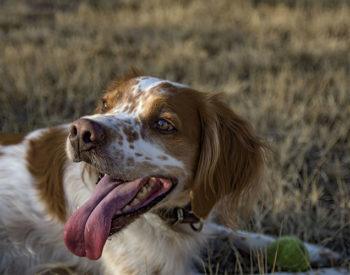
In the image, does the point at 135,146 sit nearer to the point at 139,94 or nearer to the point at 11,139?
the point at 139,94

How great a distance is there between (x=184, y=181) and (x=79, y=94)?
9.96 ft

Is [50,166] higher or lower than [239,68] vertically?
higher

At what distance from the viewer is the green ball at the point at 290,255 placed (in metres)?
3.28

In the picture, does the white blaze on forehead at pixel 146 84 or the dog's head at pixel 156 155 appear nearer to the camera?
the dog's head at pixel 156 155

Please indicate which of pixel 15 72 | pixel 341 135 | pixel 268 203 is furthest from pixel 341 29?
pixel 268 203

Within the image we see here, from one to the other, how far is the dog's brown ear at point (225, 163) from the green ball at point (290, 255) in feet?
1.54

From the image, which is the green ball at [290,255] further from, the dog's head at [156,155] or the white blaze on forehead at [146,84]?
the white blaze on forehead at [146,84]

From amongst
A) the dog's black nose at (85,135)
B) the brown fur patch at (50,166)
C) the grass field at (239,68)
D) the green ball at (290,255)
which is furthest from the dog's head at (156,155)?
the grass field at (239,68)

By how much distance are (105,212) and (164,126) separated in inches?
18.8

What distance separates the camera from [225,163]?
117 inches

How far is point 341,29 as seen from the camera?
863 centimetres

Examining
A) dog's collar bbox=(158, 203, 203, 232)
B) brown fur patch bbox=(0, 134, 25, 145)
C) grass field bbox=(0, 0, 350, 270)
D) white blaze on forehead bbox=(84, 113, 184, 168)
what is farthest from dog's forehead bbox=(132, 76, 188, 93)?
grass field bbox=(0, 0, 350, 270)

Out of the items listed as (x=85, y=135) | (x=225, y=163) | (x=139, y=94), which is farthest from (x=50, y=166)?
(x=225, y=163)

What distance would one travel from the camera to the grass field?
4.20 meters
